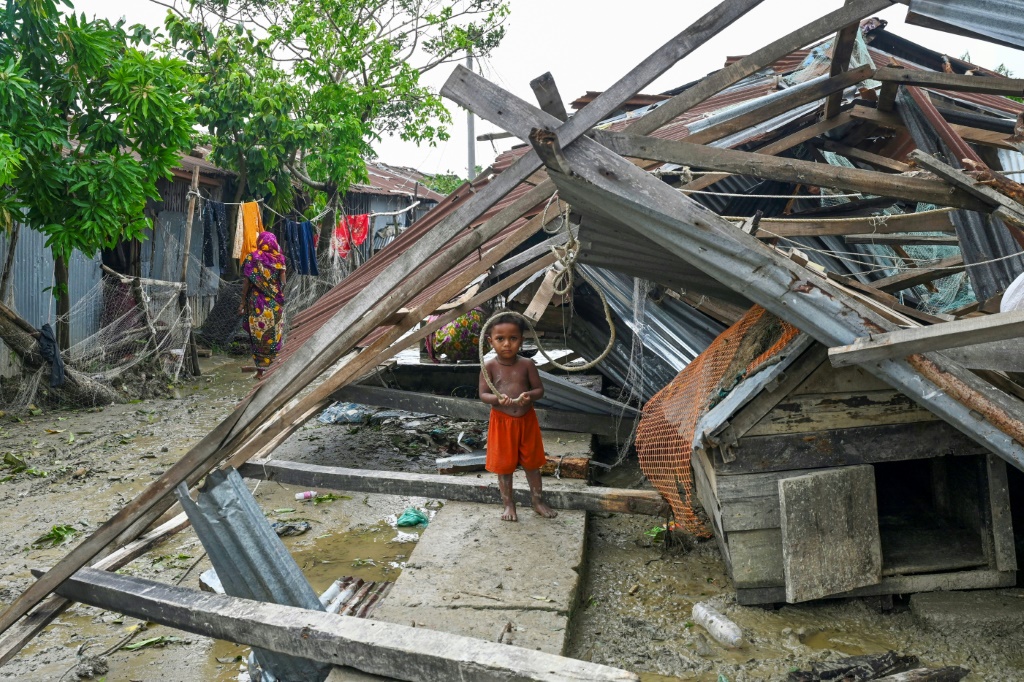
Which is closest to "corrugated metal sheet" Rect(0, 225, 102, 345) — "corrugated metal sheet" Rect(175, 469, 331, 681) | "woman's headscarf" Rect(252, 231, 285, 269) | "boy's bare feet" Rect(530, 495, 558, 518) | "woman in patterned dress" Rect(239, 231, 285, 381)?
"woman in patterned dress" Rect(239, 231, 285, 381)

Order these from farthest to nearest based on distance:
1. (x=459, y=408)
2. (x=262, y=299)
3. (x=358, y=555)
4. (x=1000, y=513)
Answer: (x=262, y=299), (x=459, y=408), (x=358, y=555), (x=1000, y=513)

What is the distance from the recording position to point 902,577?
3719 mm

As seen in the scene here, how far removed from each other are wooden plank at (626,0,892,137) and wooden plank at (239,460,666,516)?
2.39 metres

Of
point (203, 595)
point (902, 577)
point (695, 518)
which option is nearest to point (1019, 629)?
point (902, 577)

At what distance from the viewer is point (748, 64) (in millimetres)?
3152

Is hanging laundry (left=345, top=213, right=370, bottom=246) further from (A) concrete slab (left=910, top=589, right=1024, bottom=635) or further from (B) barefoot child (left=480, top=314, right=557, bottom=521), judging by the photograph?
(A) concrete slab (left=910, top=589, right=1024, bottom=635)

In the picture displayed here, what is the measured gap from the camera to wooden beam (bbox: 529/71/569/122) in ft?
8.48

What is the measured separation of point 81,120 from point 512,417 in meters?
5.94

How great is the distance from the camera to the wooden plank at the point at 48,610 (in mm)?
3338

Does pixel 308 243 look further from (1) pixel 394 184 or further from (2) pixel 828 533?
(2) pixel 828 533

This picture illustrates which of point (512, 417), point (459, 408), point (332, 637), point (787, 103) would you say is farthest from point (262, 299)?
point (332, 637)

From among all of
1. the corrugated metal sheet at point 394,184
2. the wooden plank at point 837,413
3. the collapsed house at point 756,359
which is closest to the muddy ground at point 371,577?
the collapsed house at point 756,359

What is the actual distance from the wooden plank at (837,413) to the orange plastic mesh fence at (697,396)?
27 centimetres

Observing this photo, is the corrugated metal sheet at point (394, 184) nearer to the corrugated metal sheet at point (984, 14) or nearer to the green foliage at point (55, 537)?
the green foliage at point (55, 537)
